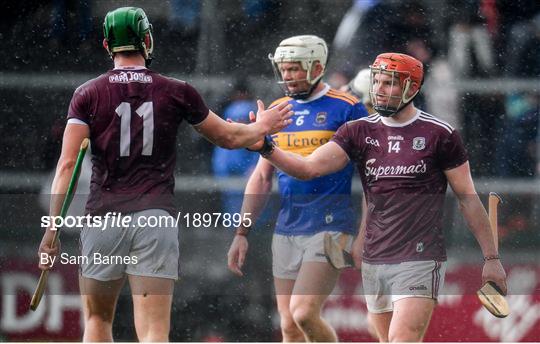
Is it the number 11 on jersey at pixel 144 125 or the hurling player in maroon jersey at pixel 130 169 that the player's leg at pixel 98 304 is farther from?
the number 11 on jersey at pixel 144 125

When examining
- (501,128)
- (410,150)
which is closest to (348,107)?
(410,150)

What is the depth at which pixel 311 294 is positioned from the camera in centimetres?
647

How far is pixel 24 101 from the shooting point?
8.23 metres

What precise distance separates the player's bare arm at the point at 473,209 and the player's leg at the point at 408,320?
0.38 metres

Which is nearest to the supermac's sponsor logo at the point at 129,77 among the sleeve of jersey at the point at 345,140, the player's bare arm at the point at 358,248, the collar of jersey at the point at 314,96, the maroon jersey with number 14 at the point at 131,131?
the maroon jersey with number 14 at the point at 131,131

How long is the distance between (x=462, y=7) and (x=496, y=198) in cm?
147

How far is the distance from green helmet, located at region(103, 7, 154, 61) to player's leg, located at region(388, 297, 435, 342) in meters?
1.34

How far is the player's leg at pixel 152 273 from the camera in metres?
5.40

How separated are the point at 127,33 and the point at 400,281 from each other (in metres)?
1.40

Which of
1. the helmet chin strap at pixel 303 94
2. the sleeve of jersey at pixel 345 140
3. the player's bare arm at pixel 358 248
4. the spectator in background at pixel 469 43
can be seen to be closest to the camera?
the sleeve of jersey at pixel 345 140

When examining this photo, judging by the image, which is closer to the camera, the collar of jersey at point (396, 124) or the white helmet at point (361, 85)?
the collar of jersey at point (396, 124)

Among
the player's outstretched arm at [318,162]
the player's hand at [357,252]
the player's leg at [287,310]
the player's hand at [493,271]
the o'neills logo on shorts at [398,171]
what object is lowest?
the player's leg at [287,310]

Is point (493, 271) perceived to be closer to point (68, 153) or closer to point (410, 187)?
point (410, 187)

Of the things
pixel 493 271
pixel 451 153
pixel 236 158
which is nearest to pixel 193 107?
pixel 451 153
